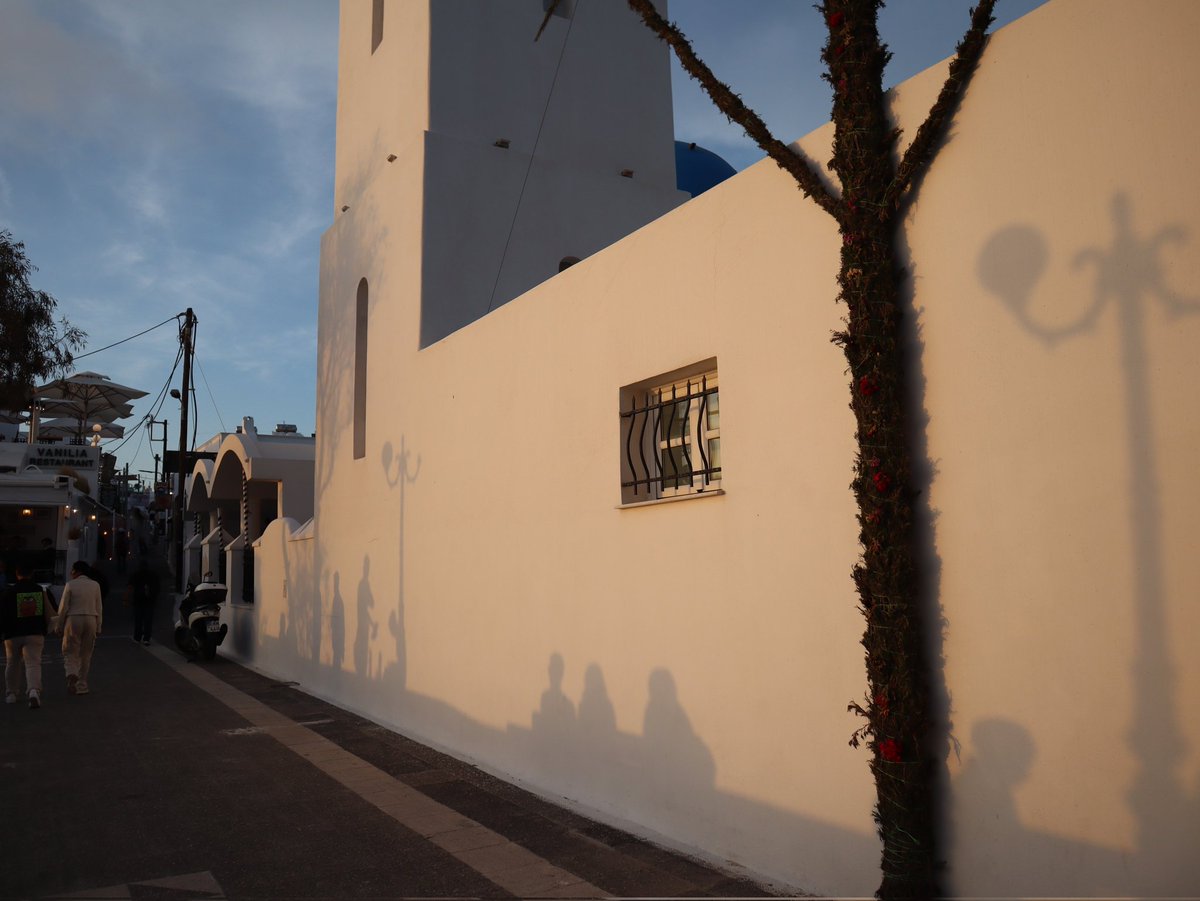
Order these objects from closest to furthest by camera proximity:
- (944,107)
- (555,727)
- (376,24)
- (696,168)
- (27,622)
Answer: (944,107) < (555,727) < (27,622) < (376,24) < (696,168)

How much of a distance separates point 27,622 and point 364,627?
381cm

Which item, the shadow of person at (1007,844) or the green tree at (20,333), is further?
the green tree at (20,333)

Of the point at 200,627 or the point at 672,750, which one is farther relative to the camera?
the point at 200,627

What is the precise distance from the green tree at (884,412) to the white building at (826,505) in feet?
0.37

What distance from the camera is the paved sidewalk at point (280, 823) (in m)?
4.98

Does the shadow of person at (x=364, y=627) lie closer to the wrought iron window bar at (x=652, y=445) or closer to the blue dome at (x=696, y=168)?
the wrought iron window bar at (x=652, y=445)

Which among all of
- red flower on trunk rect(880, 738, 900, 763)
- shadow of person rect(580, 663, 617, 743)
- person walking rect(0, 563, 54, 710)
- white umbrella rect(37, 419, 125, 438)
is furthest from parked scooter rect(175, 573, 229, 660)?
white umbrella rect(37, 419, 125, 438)

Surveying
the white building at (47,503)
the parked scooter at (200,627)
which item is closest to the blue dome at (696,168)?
the parked scooter at (200,627)

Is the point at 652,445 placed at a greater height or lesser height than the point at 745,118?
lesser

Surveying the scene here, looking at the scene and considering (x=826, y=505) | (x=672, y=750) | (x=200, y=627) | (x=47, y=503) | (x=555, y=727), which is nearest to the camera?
(x=826, y=505)

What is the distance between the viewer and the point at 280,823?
612cm

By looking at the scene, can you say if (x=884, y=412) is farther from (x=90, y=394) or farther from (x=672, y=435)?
(x=90, y=394)

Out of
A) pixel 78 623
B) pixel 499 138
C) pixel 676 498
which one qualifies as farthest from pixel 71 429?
pixel 676 498

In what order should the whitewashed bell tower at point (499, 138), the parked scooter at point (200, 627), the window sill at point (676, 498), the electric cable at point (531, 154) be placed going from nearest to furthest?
the window sill at point (676, 498)
the whitewashed bell tower at point (499, 138)
the electric cable at point (531, 154)
the parked scooter at point (200, 627)
